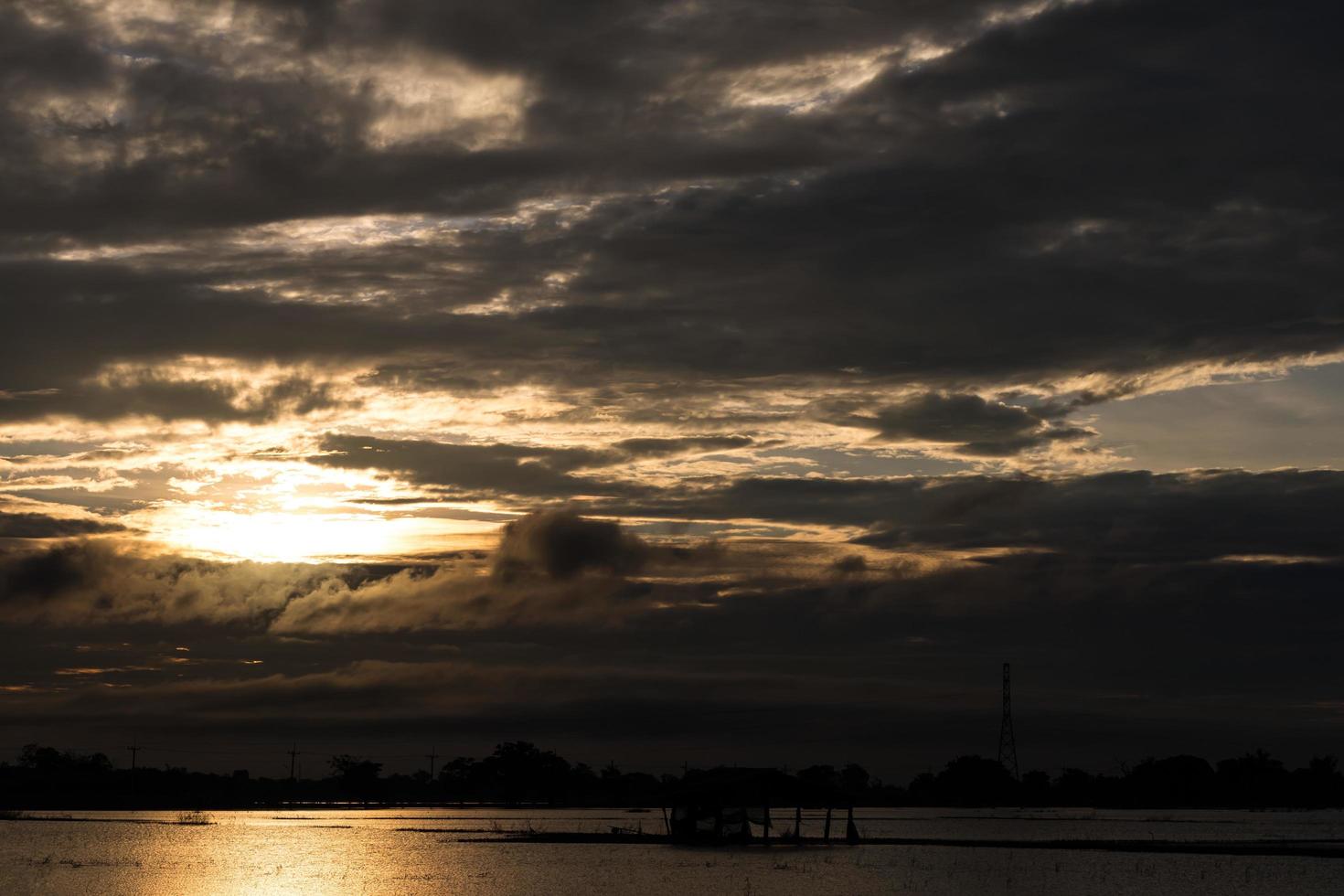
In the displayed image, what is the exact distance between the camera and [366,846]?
364 feet

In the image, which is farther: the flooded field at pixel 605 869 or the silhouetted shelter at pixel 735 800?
the silhouetted shelter at pixel 735 800

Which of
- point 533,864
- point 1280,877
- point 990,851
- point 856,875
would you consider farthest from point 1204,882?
point 533,864

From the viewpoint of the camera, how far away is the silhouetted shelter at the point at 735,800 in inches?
3442

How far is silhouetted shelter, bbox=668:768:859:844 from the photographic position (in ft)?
287

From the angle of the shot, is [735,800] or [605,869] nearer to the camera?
[605,869]

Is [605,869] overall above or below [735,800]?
below

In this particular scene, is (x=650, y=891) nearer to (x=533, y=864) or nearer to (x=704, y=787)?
(x=533, y=864)

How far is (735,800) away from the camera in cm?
8950

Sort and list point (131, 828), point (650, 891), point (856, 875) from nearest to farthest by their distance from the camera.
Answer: point (650, 891)
point (856, 875)
point (131, 828)

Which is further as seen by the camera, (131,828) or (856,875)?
(131,828)

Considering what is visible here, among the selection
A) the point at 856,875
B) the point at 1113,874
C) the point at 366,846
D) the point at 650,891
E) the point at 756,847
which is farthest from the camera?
the point at 366,846

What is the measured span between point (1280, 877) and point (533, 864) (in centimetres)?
4161

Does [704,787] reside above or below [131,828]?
above

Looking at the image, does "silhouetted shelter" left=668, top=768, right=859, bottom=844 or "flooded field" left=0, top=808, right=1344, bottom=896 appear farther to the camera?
"silhouetted shelter" left=668, top=768, right=859, bottom=844
